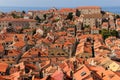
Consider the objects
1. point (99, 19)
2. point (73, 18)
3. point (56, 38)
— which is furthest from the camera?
point (73, 18)

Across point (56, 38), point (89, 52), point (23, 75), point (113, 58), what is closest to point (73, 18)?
point (56, 38)

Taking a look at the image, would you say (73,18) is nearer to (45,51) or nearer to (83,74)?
(45,51)

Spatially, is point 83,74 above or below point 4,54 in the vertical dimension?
above

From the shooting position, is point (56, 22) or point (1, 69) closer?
point (1, 69)

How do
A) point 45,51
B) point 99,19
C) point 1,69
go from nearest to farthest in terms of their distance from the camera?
point 1,69
point 45,51
point 99,19

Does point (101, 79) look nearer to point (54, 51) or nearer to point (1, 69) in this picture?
point (1, 69)

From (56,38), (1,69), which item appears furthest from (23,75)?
(56,38)
